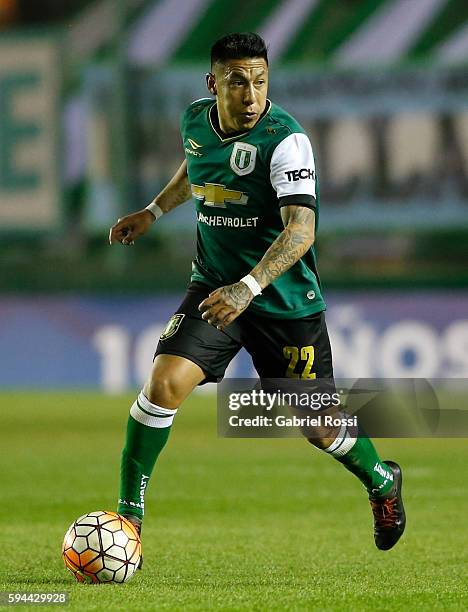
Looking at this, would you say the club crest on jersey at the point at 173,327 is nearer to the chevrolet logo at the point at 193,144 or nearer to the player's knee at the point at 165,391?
the player's knee at the point at 165,391

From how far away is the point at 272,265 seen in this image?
5.79 meters

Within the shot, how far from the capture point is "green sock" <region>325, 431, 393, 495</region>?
21.2ft

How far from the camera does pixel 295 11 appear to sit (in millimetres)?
21281

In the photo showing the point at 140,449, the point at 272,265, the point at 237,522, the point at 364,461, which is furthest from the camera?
the point at 237,522

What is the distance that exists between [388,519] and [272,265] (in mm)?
1571

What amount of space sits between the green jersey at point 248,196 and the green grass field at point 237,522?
4.06ft

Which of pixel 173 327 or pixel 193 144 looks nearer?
pixel 173 327

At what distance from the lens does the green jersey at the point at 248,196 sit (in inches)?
239

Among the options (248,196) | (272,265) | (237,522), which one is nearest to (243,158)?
(248,196)

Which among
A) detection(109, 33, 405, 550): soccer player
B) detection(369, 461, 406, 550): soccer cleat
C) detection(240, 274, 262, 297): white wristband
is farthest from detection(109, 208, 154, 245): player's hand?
detection(369, 461, 406, 550): soccer cleat

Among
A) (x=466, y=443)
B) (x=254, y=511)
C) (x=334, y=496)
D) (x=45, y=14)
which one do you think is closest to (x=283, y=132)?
(x=254, y=511)

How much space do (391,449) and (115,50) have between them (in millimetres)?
9490

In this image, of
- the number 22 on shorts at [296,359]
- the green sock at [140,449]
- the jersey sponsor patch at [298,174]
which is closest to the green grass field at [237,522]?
the green sock at [140,449]

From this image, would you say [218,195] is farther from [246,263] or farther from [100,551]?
[100,551]
